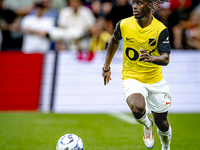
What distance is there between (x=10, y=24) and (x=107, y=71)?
7425 mm

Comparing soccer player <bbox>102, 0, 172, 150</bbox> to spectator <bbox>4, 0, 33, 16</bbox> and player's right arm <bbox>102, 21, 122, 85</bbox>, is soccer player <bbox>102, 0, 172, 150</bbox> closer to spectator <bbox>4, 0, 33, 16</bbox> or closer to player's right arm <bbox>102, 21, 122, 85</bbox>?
player's right arm <bbox>102, 21, 122, 85</bbox>

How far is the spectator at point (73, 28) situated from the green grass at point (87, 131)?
2.47m

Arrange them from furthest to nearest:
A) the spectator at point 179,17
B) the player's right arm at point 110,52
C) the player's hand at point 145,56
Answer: the spectator at point 179,17, the player's right arm at point 110,52, the player's hand at point 145,56

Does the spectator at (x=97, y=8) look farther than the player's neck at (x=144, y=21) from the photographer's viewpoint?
Yes

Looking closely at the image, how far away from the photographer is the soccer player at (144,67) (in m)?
5.35

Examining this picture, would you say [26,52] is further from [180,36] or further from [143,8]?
[143,8]

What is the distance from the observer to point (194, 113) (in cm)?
1092

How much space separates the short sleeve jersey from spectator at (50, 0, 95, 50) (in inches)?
240

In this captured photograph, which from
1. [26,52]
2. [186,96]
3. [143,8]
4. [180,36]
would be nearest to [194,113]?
[186,96]

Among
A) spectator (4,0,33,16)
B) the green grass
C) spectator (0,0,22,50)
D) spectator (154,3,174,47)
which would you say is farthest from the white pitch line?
spectator (4,0,33,16)

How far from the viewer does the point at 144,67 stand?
5.68m

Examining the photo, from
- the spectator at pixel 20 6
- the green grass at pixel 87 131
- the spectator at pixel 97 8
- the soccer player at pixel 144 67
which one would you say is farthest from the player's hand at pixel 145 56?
the spectator at pixel 20 6

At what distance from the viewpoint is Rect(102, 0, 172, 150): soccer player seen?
535cm

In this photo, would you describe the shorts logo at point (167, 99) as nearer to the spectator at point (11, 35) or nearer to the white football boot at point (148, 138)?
the white football boot at point (148, 138)
